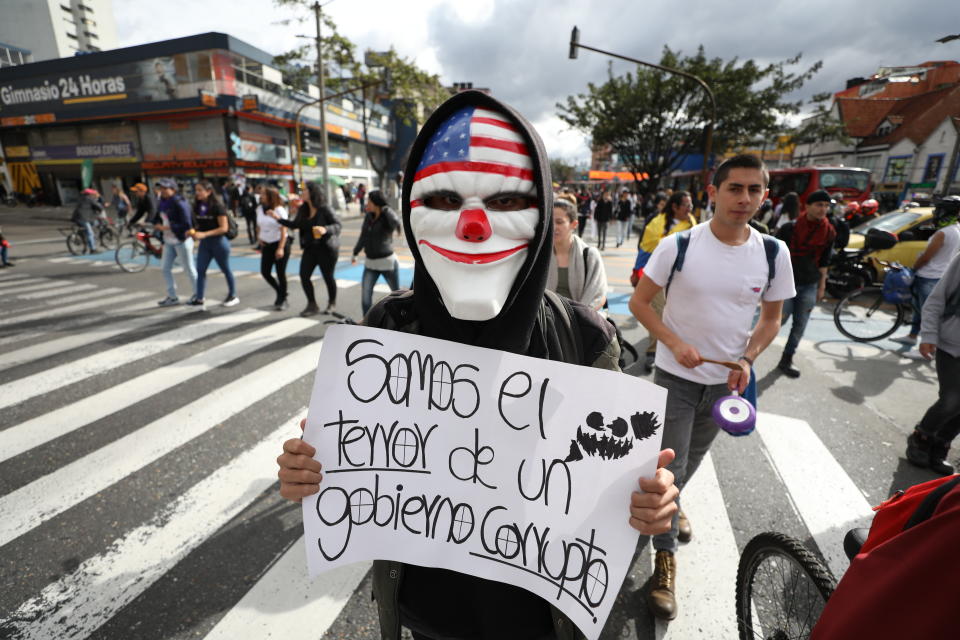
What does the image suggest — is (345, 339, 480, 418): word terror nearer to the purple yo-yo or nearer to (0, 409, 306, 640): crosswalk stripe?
the purple yo-yo

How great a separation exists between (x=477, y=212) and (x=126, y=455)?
381cm

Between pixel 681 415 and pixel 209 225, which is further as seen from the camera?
pixel 209 225

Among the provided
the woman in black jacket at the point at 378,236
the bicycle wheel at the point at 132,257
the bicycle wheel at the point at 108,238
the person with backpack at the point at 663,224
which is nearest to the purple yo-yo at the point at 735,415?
the person with backpack at the point at 663,224

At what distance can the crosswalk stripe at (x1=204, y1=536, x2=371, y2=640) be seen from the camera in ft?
6.82

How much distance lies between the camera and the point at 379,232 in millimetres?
6031

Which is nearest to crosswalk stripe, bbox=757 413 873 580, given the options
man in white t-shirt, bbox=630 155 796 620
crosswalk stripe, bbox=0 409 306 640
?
man in white t-shirt, bbox=630 155 796 620

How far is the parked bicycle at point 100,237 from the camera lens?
12273 millimetres

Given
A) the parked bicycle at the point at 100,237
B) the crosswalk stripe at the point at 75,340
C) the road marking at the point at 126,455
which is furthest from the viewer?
the parked bicycle at the point at 100,237

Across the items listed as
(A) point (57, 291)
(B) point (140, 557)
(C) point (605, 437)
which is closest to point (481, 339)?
(C) point (605, 437)

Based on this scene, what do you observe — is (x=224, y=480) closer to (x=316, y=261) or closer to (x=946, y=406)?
(x=316, y=261)

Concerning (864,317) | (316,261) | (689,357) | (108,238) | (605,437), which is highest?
(605,437)

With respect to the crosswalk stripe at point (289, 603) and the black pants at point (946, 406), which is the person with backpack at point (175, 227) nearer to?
the crosswalk stripe at point (289, 603)

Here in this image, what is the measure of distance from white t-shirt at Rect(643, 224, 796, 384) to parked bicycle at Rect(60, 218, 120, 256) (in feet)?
47.8

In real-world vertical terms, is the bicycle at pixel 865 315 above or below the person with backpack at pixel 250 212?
below
